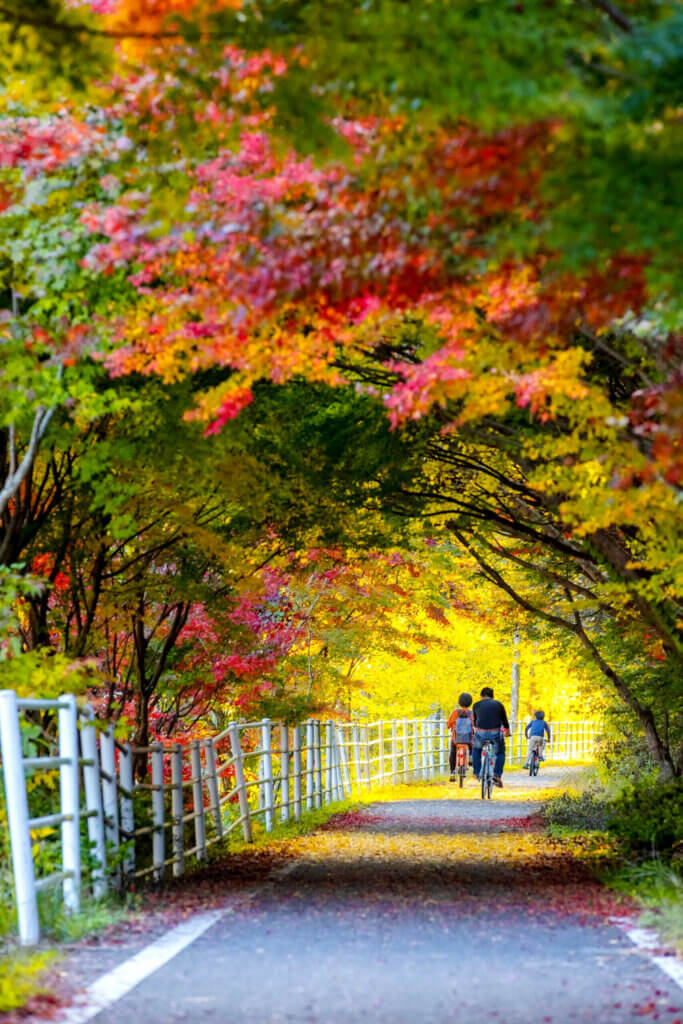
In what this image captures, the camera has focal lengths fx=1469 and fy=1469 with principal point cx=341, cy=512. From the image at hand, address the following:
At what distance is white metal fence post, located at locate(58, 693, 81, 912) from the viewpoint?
9.27 m

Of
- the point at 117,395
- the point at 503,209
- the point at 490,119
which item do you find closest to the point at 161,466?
the point at 117,395

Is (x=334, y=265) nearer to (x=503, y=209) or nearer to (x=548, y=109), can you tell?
(x=503, y=209)

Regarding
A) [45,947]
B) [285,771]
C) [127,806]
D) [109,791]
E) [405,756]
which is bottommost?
[405,756]

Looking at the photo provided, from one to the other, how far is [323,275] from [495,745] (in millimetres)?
19797

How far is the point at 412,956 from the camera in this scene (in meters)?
8.09

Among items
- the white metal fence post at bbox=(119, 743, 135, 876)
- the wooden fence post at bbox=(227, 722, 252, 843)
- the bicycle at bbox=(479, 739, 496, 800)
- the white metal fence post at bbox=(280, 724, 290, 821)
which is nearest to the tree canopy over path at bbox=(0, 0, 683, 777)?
the white metal fence post at bbox=(119, 743, 135, 876)

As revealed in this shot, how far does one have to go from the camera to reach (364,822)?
20750 millimetres

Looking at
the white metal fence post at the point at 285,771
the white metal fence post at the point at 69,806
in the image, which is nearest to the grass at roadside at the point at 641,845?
the white metal fence post at the point at 285,771

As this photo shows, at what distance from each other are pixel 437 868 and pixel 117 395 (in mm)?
5412

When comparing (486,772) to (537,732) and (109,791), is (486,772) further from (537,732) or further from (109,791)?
(109,791)

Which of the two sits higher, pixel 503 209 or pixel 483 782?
pixel 503 209

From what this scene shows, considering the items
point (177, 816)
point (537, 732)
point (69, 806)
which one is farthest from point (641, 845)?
point (537, 732)

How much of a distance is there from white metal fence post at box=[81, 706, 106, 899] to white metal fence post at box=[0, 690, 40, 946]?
1.25m

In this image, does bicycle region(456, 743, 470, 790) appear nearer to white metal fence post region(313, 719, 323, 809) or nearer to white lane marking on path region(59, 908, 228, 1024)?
white metal fence post region(313, 719, 323, 809)
